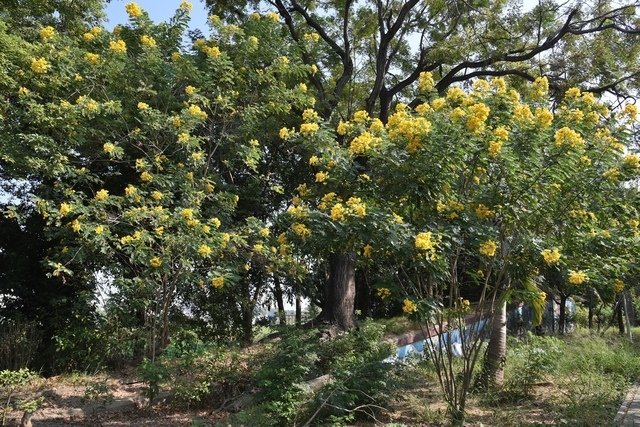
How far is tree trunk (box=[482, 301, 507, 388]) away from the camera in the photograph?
6.28m

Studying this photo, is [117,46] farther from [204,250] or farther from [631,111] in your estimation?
[631,111]

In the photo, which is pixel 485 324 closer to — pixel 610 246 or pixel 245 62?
pixel 610 246

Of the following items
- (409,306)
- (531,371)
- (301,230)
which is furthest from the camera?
(531,371)

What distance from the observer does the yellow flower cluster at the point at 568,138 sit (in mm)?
3947

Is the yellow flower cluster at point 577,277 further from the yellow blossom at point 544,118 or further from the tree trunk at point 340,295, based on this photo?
the tree trunk at point 340,295

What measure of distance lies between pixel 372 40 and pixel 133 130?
703 cm

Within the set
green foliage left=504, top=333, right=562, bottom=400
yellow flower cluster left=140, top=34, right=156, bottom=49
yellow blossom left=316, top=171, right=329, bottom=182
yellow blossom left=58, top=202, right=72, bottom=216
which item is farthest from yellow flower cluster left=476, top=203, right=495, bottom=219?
yellow flower cluster left=140, top=34, right=156, bottom=49

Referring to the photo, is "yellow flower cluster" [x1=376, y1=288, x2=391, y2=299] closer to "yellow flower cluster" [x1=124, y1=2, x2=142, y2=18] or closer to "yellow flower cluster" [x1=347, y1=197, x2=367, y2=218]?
"yellow flower cluster" [x1=347, y1=197, x2=367, y2=218]

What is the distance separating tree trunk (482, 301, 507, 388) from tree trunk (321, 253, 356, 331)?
342cm

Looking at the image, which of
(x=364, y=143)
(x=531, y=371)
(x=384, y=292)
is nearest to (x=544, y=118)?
(x=364, y=143)

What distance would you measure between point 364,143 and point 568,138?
4.91ft

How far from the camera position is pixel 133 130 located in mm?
6867

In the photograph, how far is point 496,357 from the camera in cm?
641

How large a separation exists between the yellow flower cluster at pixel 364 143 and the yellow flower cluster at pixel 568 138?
1.33 metres
